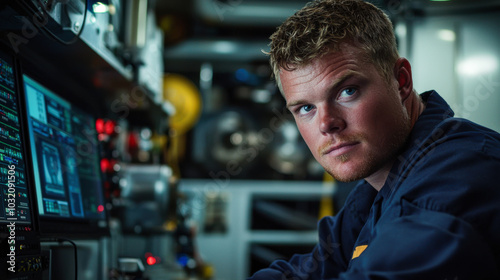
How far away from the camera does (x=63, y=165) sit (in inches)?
50.8

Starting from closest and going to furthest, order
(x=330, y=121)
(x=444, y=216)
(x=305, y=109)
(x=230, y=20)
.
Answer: (x=444, y=216) < (x=330, y=121) < (x=305, y=109) < (x=230, y=20)

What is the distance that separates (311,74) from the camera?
1.14m

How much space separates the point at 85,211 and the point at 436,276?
1.02 meters

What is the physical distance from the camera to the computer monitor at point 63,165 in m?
1.14

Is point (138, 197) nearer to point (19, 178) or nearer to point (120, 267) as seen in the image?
point (120, 267)

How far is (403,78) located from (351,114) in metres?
0.24

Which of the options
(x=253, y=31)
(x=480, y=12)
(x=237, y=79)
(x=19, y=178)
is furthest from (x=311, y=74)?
(x=237, y=79)

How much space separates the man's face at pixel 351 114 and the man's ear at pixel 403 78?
8 cm

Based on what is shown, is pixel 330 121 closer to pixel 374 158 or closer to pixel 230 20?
pixel 374 158

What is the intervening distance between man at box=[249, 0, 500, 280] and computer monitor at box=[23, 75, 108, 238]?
0.57 metres

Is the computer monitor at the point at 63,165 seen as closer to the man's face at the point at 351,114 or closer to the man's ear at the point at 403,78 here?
the man's face at the point at 351,114

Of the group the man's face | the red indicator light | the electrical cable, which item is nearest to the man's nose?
the man's face

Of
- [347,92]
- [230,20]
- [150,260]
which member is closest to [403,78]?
[347,92]

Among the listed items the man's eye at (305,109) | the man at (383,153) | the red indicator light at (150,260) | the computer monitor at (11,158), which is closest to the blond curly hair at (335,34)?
the man at (383,153)
